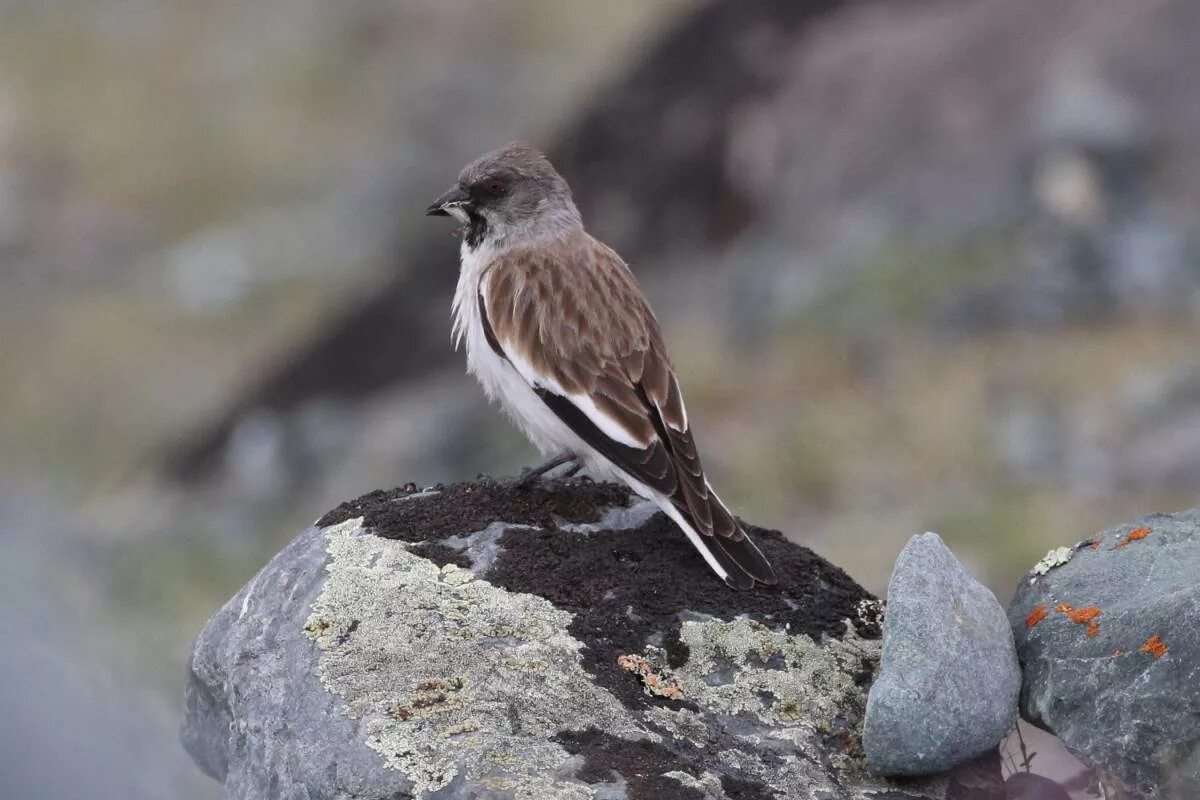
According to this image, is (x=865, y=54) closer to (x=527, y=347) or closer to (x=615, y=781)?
(x=527, y=347)

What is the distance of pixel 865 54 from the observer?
21.3m

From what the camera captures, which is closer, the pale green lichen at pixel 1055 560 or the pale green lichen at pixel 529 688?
the pale green lichen at pixel 529 688

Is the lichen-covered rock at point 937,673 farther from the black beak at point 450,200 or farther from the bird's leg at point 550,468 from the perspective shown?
the black beak at point 450,200

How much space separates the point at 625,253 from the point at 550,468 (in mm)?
13994

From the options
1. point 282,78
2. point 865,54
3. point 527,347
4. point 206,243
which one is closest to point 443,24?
point 282,78

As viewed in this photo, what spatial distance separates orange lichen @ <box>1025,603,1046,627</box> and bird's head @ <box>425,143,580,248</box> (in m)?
3.25

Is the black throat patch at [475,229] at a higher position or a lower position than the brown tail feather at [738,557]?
higher

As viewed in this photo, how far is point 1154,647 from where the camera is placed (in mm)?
5086

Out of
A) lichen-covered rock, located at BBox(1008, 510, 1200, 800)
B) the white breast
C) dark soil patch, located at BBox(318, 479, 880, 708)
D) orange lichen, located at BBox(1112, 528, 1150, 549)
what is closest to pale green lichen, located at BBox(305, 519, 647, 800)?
dark soil patch, located at BBox(318, 479, 880, 708)

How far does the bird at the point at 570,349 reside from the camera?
249 inches

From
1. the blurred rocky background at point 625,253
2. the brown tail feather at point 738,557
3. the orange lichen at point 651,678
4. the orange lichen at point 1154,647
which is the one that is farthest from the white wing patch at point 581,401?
the blurred rocky background at point 625,253

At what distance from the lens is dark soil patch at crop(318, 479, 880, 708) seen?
566 centimetres

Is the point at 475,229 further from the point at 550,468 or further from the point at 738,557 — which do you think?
the point at 738,557

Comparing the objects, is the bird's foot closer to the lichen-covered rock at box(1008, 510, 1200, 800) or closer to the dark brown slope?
the lichen-covered rock at box(1008, 510, 1200, 800)
